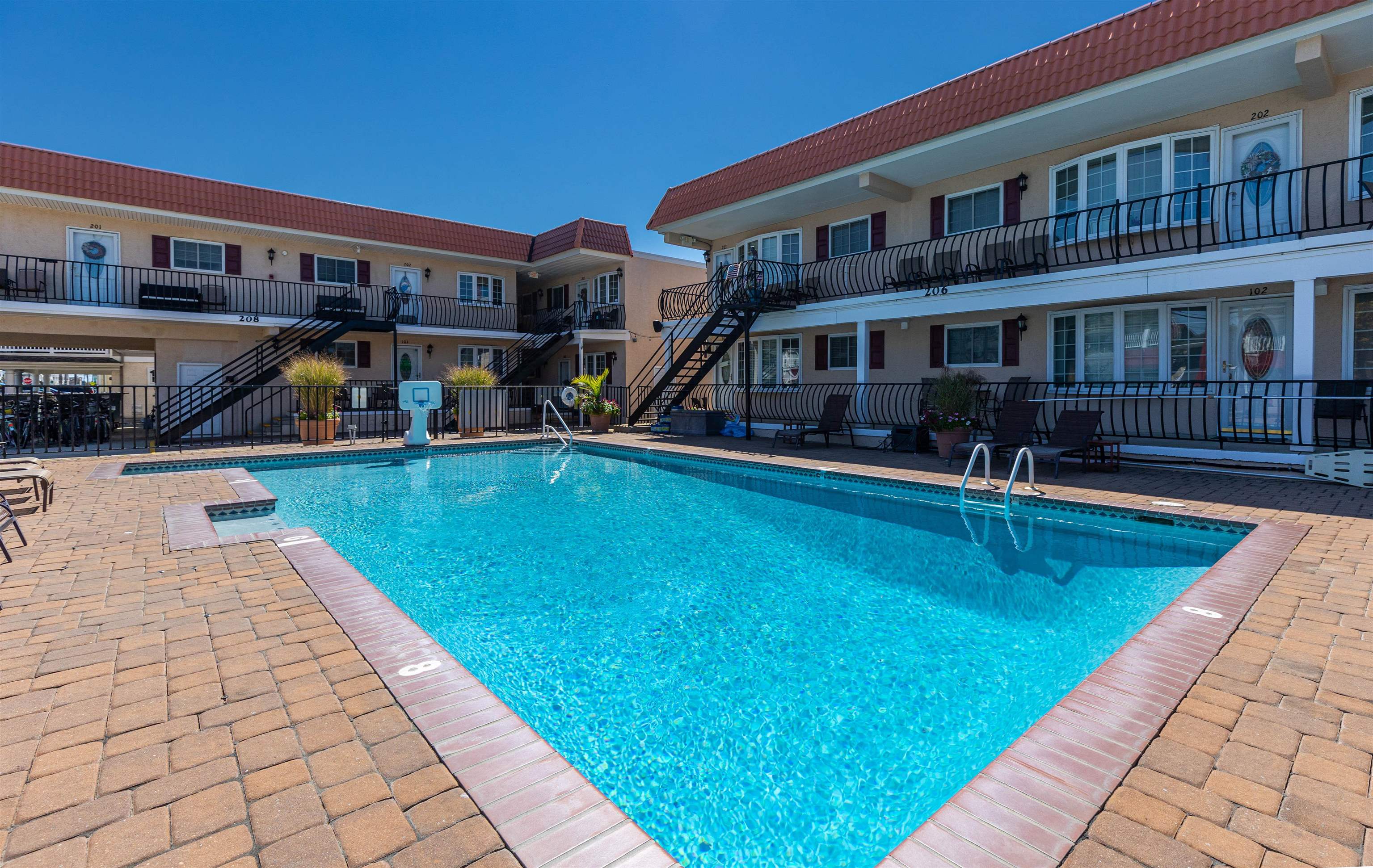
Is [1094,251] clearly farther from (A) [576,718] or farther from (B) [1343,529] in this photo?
(A) [576,718]

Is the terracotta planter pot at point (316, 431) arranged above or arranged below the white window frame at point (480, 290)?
below

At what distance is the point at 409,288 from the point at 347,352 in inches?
108

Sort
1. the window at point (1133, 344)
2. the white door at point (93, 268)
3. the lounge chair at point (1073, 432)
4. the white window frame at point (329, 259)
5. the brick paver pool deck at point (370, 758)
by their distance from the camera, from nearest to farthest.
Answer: the brick paver pool deck at point (370, 758)
the lounge chair at point (1073, 432)
the window at point (1133, 344)
the white door at point (93, 268)
the white window frame at point (329, 259)

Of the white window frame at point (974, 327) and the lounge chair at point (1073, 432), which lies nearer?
the lounge chair at point (1073, 432)

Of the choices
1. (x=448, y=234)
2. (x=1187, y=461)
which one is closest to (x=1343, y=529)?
(x=1187, y=461)

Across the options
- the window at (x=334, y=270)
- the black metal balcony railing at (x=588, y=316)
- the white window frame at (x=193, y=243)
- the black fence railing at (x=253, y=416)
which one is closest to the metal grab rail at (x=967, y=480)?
the black fence railing at (x=253, y=416)

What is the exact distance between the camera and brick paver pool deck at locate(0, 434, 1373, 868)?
1688 millimetres

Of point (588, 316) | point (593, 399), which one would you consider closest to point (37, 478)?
point (593, 399)

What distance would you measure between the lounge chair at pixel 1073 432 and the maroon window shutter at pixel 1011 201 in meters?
4.02

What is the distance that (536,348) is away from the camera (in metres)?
20.0

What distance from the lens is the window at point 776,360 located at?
15383 millimetres

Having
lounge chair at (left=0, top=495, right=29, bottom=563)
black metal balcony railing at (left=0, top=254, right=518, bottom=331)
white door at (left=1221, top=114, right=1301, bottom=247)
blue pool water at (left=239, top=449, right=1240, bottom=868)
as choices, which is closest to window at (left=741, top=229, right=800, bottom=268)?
white door at (left=1221, top=114, right=1301, bottom=247)

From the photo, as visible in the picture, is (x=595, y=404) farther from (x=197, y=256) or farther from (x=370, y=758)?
(x=370, y=758)

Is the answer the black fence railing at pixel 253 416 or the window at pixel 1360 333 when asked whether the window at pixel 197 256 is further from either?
the window at pixel 1360 333
